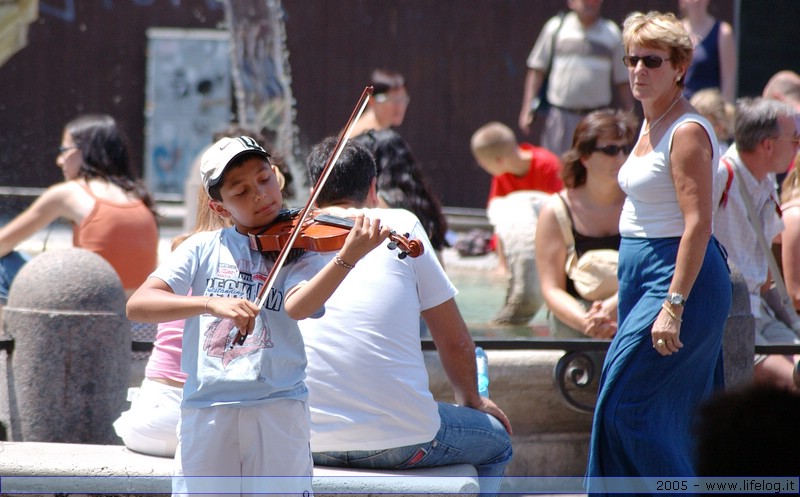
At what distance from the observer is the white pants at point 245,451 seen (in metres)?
2.69

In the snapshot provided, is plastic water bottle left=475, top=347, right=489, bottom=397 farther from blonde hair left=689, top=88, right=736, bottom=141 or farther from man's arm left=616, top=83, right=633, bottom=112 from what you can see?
man's arm left=616, top=83, right=633, bottom=112

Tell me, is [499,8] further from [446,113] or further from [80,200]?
[80,200]

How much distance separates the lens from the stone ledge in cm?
322

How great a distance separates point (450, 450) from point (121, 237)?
2.40 m

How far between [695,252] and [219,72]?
369 inches

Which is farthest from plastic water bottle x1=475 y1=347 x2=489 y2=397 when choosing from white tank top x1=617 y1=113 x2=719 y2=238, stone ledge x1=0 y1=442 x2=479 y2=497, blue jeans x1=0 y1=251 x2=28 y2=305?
blue jeans x1=0 y1=251 x2=28 y2=305

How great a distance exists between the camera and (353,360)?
126 inches

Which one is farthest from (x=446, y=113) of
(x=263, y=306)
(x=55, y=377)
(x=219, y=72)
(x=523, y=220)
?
(x=263, y=306)

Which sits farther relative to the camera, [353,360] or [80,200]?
[80,200]

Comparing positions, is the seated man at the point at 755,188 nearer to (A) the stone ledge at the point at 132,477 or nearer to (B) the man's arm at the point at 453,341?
(B) the man's arm at the point at 453,341

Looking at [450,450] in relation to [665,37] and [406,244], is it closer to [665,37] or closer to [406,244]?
[406,244]

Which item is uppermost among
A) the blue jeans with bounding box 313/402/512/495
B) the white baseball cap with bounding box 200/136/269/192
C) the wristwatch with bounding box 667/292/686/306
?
the white baseball cap with bounding box 200/136/269/192

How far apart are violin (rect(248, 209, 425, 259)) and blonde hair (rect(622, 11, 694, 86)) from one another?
124 centimetres

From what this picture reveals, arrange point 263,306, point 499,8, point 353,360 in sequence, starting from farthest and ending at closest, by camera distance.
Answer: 1. point 499,8
2. point 353,360
3. point 263,306
